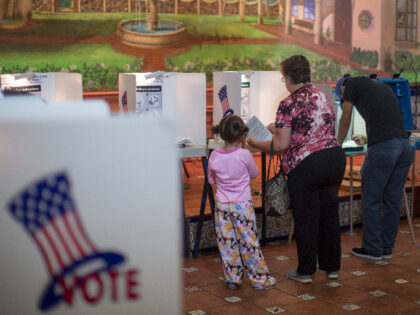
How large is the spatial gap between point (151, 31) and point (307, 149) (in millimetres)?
5733

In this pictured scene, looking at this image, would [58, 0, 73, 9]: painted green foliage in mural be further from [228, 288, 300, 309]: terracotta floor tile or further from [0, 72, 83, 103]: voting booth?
[228, 288, 300, 309]: terracotta floor tile

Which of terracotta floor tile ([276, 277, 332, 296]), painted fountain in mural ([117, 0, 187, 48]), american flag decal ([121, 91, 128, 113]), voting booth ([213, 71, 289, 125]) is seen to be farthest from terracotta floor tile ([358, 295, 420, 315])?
painted fountain in mural ([117, 0, 187, 48])

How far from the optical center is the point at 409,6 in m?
10.7

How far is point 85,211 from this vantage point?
2.26 feet

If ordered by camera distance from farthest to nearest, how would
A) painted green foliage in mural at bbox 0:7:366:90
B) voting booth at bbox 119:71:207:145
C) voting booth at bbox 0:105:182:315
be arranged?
painted green foliage in mural at bbox 0:7:366:90
voting booth at bbox 119:71:207:145
voting booth at bbox 0:105:182:315

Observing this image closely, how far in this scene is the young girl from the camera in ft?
11.2

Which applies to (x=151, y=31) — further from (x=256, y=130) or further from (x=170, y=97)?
A: (x=256, y=130)

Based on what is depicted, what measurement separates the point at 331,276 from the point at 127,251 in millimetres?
3178

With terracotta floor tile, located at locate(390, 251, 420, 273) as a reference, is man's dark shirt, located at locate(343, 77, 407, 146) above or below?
above

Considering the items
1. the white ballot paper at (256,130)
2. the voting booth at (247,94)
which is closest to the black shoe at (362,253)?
A: the white ballot paper at (256,130)

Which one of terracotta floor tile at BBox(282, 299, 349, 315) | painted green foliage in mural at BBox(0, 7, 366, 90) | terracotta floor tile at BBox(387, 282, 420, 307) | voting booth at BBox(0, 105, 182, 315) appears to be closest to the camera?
voting booth at BBox(0, 105, 182, 315)

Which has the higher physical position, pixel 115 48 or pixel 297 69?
pixel 115 48

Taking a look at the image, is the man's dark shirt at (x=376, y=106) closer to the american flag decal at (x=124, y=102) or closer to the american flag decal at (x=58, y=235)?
the american flag decal at (x=124, y=102)

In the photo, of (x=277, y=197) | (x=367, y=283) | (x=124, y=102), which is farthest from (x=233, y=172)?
(x=124, y=102)
